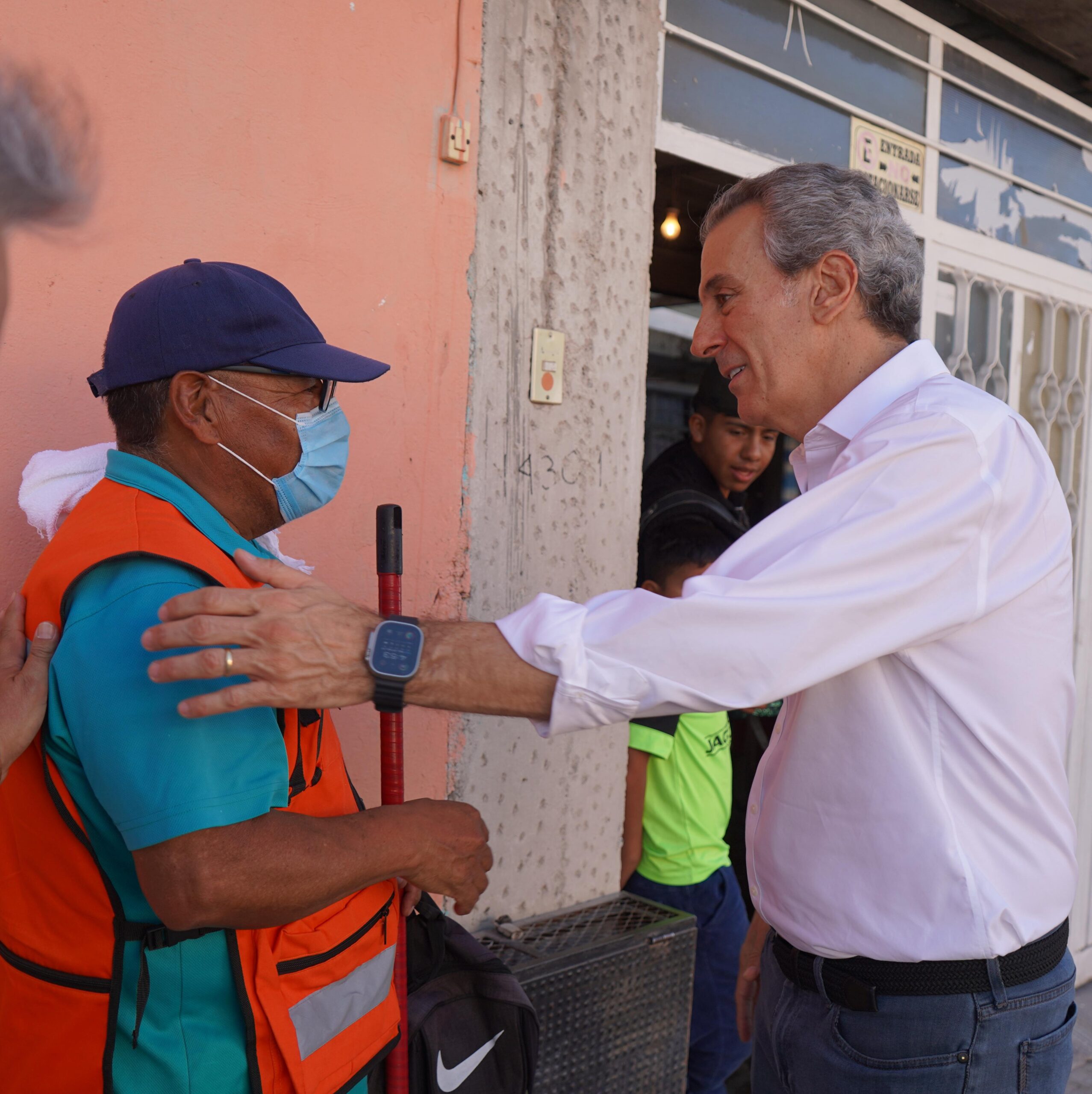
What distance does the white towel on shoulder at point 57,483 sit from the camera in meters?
1.72

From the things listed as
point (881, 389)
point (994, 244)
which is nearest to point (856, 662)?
point (881, 389)

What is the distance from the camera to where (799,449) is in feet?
5.93

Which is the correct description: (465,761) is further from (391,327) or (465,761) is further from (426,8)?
(426,8)

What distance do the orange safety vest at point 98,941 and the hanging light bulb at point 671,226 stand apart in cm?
403

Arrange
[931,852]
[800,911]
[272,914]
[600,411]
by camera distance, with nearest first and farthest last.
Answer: [272,914], [931,852], [800,911], [600,411]

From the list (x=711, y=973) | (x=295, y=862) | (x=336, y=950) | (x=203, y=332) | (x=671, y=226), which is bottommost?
(x=711, y=973)

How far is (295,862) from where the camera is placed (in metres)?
1.34

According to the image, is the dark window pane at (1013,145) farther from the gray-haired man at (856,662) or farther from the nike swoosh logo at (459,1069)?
the nike swoosh logo at (459,1069)

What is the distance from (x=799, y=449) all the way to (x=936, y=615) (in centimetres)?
53

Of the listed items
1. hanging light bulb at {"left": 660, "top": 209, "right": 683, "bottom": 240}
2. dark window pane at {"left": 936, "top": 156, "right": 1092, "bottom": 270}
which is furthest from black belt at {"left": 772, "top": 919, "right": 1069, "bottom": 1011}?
hanging light bulb at {"left": 660, "top": 209, "right": 683, "bottom": 240}

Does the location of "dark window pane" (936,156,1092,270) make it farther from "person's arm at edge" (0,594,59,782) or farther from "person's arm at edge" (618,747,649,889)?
"person's arm at edge" (0,594,59,782)

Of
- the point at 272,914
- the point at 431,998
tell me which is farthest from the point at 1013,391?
the point at 272,914

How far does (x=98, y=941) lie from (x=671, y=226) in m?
4.50

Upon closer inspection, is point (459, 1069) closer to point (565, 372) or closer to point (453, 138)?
point (565, 372)
